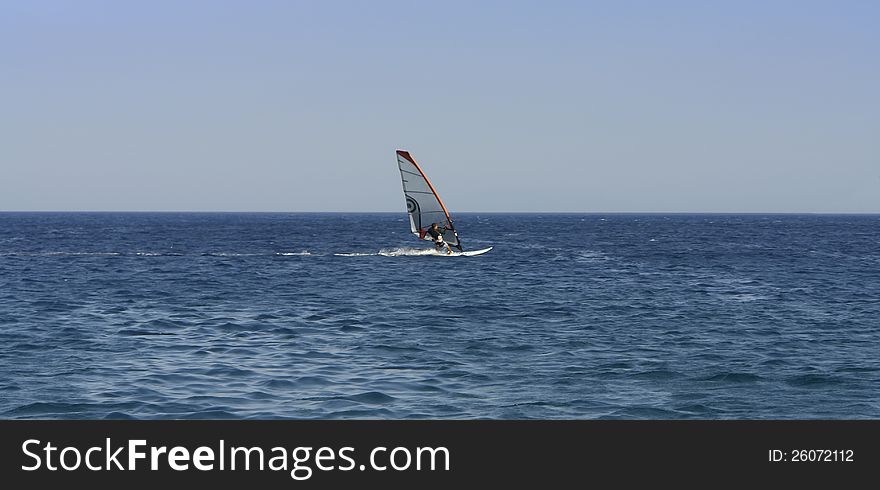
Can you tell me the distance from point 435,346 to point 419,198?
112 feet

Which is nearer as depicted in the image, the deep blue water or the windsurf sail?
the deep blue water

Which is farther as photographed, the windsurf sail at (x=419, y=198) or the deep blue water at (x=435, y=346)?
the windsurf sail at (x=419, y=198)

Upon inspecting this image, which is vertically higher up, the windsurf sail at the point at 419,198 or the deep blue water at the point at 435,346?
the windsurf sail at the point at 419,198

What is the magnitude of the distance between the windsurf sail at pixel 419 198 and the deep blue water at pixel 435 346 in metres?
7.22

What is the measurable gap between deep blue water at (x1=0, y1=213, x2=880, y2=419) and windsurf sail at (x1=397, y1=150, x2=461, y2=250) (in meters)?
7.22

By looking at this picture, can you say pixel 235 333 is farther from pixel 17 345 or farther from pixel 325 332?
pixel 17 345

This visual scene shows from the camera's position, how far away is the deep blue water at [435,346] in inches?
770

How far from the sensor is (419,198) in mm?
60969

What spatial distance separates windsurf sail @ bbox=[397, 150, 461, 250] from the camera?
59.8 m

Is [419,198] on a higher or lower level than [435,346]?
higher

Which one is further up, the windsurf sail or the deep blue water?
the windsurf sail
